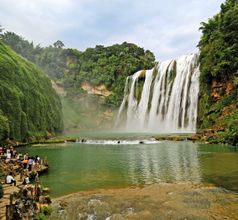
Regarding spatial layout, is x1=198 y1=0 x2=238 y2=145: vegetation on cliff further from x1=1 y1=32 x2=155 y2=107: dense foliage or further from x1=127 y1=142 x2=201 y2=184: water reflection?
x1=1 y1=32 x2=155 y2=107: dense foliage

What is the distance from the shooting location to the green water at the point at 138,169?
15719mm

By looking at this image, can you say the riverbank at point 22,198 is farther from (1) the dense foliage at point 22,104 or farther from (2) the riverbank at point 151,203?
(1) the dense foliage at point 22,104

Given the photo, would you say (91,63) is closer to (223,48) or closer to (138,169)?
(223,48)

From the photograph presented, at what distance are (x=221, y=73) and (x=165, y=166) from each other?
83.5ft

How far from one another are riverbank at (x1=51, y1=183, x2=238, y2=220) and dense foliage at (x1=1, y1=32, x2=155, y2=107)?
5630 centimetres

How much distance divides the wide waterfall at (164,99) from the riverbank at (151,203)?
3365 cm

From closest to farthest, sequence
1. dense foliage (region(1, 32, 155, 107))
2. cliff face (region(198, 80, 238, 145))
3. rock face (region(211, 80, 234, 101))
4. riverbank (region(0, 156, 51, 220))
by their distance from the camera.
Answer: riverbank (region(0, 156, 51, 220)), cliff face (region(198, 80, 238, 145)), rock face (region(211, 80, 234, 101)), dense foliage (region(1, 32, 155, 107))

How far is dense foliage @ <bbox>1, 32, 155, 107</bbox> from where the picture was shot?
72688 millimetres

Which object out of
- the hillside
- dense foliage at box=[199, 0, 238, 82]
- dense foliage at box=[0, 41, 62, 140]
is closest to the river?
dense foliage at box=[0, 41, 62, 140]

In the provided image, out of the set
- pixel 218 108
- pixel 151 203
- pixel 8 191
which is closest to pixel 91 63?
pixel 218 108

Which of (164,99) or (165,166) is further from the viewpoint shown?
(164,99)

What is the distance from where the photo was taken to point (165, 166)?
20.0 m

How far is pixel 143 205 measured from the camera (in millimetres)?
11703

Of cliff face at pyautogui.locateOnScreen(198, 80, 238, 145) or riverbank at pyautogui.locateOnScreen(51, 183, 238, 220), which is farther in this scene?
cliff face at pyautogui.locateOnScreen(198, 80, 238, 145)
